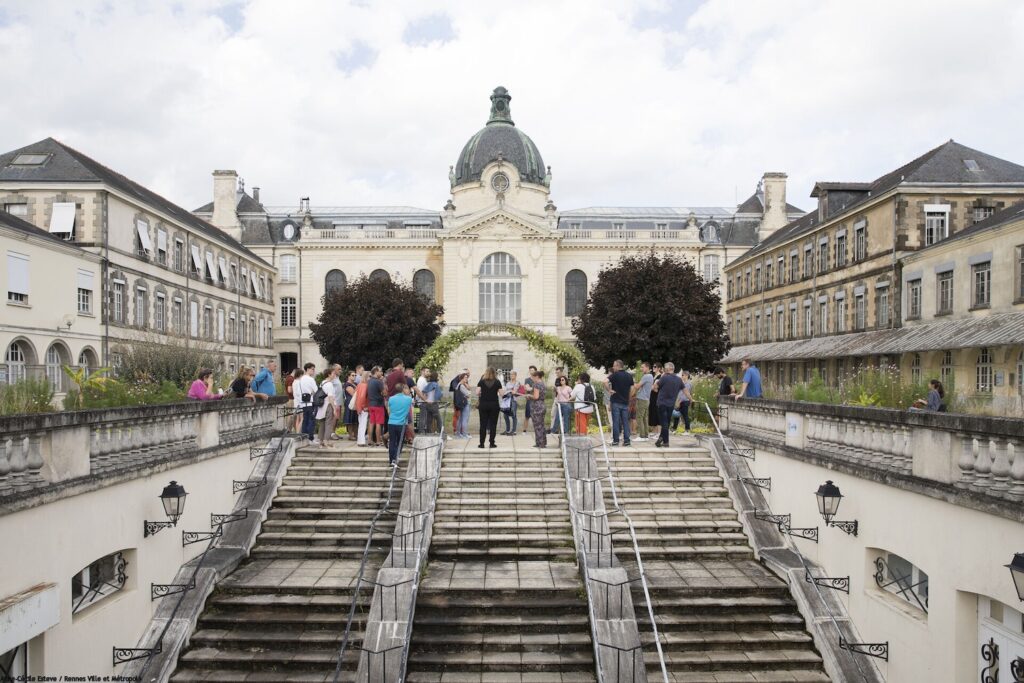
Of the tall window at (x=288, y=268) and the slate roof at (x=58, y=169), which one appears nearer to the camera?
the slate roof at (x=58, y=169)

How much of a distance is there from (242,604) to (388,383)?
5636 mm

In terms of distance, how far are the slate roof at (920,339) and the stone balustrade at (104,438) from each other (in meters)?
18.8

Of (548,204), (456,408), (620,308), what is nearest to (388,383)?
(456,408)

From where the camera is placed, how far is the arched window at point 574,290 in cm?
5394

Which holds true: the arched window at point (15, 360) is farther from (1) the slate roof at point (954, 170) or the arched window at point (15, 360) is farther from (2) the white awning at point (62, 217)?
(1) the slate roof at point (954, 170)

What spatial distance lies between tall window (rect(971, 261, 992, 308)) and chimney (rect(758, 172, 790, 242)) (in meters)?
31.1

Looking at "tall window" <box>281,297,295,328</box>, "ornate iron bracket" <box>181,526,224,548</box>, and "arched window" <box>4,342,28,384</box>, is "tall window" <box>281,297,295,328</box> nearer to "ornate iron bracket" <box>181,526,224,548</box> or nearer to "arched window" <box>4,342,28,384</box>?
"arched window" <box>4,342,28,384</box>

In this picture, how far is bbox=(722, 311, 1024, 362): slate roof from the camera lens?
69.6 feet

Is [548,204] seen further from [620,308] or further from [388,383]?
[388,383]

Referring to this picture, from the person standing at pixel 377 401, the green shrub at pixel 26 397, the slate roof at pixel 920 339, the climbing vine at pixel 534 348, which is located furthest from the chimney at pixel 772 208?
the green shrub at pixel 26 397

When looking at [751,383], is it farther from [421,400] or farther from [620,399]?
[421,400]

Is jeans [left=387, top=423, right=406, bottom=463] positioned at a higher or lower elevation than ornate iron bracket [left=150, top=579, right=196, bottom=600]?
higher

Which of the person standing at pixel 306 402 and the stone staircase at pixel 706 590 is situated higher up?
the person standing at pixel 306 402

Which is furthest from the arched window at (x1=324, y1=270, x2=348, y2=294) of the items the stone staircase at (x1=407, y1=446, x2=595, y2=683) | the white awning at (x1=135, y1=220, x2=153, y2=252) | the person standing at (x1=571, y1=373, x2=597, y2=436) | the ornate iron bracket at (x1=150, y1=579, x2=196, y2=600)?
the ornate iron bracket at (x1=150, y1=579, x2=196, y2=600)
